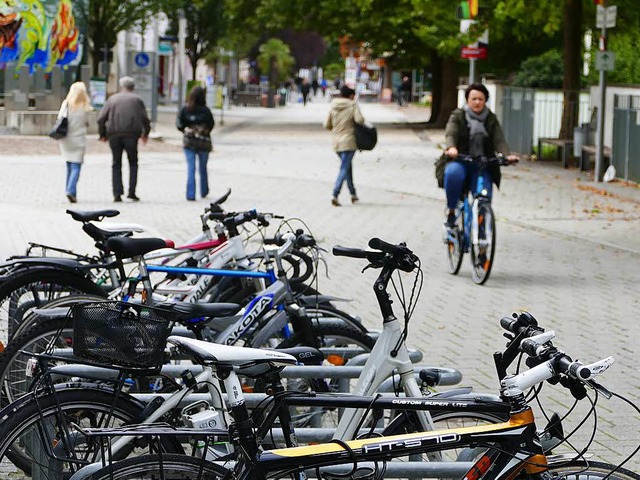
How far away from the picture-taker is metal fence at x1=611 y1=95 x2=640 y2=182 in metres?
23.3

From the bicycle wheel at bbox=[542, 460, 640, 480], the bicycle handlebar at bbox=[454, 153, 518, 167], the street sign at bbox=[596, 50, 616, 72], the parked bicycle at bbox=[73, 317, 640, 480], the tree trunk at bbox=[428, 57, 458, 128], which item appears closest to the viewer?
the parked bicycle at bbox=[73, 317, 640, 480]

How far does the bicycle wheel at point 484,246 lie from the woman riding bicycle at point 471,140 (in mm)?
345

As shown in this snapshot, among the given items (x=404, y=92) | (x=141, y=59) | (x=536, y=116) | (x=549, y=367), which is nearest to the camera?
(x=549, y=367)

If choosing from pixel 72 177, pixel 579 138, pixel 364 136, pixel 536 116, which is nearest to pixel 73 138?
pixel 72 177

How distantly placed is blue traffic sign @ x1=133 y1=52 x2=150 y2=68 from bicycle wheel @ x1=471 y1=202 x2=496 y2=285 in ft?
88.4

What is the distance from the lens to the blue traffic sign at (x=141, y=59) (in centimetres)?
3806

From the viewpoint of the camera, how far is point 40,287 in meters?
6.55

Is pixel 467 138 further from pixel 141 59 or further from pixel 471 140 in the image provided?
pixel 141 59

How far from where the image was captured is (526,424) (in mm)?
3648

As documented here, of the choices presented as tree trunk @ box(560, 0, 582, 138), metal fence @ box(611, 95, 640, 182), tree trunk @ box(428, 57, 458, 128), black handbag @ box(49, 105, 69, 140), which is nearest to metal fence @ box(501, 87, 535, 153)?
tree trunk @ box(560, 0, 582, 138)

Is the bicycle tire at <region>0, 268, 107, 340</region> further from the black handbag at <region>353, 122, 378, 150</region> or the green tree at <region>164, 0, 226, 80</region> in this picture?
the green tree at <region>164, 0, 226, 80</region>

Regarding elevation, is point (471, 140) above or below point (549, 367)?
above

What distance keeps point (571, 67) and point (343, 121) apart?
11290 mm

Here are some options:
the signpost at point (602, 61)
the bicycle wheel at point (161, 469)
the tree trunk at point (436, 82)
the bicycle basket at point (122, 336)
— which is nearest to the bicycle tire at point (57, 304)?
the bicycle basket at point (122, 336)
